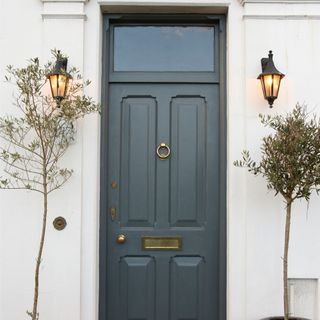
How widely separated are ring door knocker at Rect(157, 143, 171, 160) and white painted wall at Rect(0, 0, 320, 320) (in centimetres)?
57

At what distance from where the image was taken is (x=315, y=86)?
416 cm

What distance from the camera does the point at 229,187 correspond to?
4168 mm

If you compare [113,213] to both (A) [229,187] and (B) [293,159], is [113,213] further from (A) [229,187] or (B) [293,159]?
(B) [293,159]

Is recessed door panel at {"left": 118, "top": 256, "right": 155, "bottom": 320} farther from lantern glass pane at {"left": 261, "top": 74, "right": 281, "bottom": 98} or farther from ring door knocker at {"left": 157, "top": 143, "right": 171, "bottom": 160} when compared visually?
lantern glass pane at {"left": 261, "top": 74, "right": 281, "bottom": 98}

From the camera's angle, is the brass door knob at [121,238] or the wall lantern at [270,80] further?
the brass door knob at [121,238]

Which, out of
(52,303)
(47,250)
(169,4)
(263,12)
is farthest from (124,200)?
(263,12)

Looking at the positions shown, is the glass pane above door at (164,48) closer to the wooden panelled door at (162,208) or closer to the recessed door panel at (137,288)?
the wooden panelled door at (162,208)

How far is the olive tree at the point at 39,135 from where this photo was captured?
3.86 meters

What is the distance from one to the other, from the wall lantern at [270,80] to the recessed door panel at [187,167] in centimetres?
65

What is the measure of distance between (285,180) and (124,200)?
1483mm

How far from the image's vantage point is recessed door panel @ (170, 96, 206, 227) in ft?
14.3

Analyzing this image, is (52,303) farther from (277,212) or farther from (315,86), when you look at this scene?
(315,86)

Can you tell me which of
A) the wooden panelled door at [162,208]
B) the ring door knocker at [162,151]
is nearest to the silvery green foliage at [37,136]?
the wooden panelled door at [162,208]

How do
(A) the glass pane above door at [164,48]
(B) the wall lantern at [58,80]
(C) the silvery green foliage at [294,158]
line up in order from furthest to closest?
(A) the glass pane above door at [164,48], (B) the wall lantern at [58,80], (C) the silvery green foliage at [294,158]
